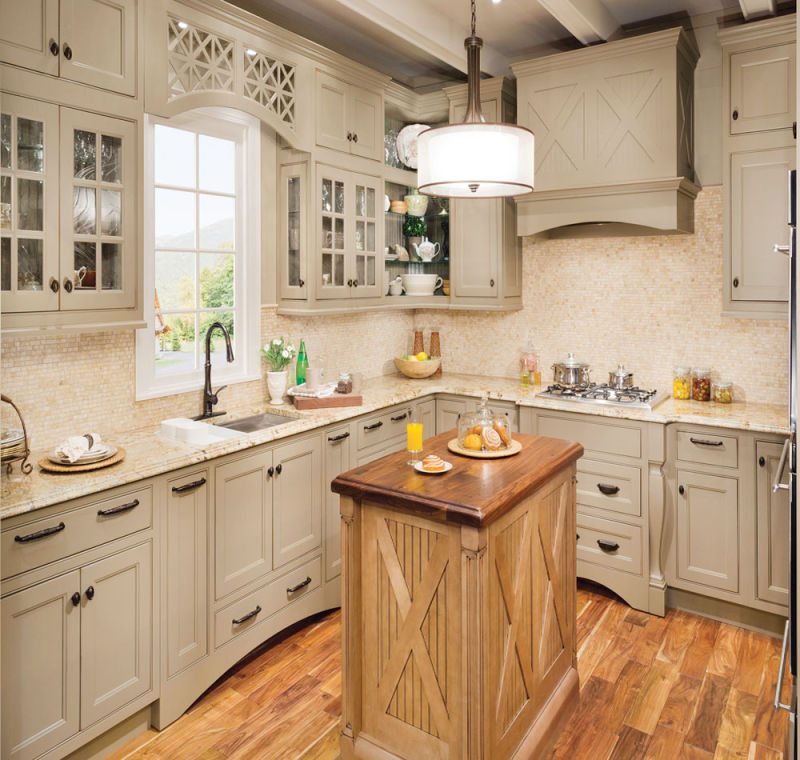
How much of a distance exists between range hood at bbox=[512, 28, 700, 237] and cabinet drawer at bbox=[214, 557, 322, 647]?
7.70 feet

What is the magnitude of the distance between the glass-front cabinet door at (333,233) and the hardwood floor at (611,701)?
182 cm

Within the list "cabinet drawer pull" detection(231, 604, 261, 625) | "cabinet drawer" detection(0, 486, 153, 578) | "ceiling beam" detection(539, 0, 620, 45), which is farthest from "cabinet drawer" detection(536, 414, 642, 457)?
"cabinet drawer" detection(0, 486, 153, 578)

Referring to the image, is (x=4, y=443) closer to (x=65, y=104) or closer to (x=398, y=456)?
(x=65, y=104)

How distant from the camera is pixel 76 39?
7.59 feet

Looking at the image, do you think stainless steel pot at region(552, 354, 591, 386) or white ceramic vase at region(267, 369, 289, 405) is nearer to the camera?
white ceramic vase at region(267, 369, 289, 405)

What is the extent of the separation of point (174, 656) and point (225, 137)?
8.07ft

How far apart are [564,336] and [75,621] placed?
3185mm


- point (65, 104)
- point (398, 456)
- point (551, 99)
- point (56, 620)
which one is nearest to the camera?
point (56, 620)

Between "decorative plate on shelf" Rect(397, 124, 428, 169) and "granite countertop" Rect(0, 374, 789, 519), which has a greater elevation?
"decorative plate on shelf" Rect(397, 124, 428, 169)

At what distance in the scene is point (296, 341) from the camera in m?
3.87

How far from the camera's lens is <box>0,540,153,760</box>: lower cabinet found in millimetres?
2012

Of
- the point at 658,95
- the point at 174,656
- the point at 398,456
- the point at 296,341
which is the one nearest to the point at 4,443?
the point at 174,656

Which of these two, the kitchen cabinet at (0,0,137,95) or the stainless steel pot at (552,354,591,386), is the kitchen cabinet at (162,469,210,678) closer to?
the kitchen cabinet at (0,0,137,95)

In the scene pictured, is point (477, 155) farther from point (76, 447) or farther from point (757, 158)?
point (757, 158)
